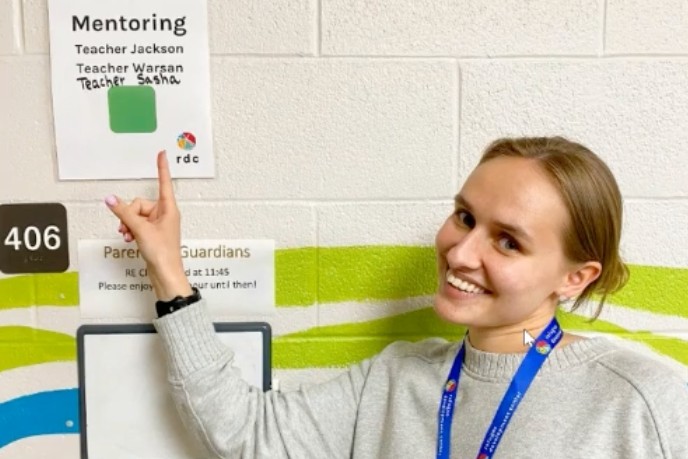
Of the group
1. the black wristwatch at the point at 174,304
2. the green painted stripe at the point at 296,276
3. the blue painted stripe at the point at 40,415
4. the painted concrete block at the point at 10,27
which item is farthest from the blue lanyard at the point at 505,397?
the painted concrete block at the point at 10,27

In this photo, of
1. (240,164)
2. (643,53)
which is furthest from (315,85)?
(643,53)

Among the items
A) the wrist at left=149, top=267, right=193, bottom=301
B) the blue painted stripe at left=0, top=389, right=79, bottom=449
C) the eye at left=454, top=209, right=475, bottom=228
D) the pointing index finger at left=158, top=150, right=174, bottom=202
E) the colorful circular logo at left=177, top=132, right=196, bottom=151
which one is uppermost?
the colorful circular logo at left=177, top=132, right=196, bottom=151

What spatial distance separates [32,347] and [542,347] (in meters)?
0.92

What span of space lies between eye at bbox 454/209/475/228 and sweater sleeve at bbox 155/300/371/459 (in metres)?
0.34

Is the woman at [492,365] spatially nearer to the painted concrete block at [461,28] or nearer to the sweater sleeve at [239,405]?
the sweater sleeve at [239,405]

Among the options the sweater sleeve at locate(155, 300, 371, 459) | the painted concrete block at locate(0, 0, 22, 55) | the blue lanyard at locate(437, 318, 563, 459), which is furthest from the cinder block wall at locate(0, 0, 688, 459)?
the blue lanyard at locate(437, 318, 563, 459)

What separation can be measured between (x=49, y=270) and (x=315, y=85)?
1.95 feet

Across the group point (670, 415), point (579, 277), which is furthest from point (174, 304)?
point (670, 415)

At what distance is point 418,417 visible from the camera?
1.21 m

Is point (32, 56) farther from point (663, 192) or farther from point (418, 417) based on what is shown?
point (663, 192)

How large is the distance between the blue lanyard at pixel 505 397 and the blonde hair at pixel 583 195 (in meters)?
0.11

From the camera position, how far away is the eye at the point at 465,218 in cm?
117

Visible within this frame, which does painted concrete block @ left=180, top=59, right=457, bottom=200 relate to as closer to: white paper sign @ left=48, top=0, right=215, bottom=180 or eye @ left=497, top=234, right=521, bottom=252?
white paper sign @ left=48, top=0, right=215, bottom=180

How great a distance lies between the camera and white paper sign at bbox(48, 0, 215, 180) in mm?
1267
